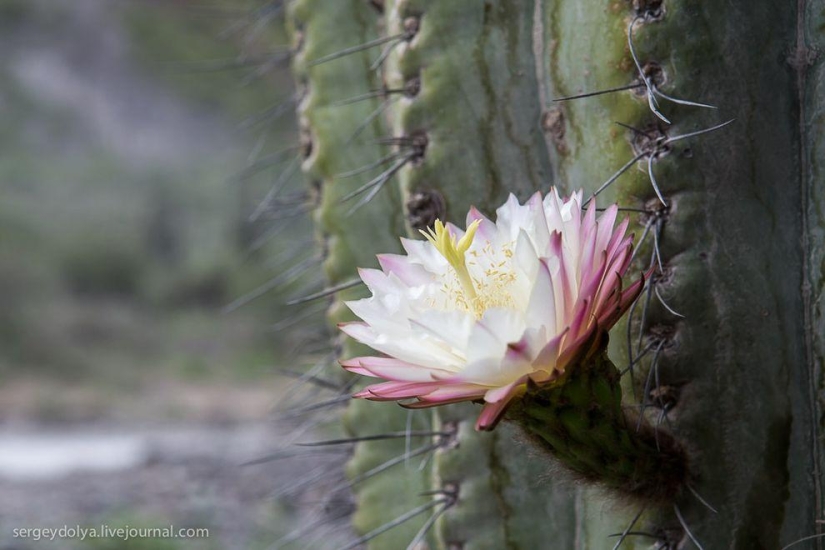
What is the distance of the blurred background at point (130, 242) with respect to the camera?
17.2ft

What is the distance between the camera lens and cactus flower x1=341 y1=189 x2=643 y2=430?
63 centimetres

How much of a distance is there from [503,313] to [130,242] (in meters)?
7.44

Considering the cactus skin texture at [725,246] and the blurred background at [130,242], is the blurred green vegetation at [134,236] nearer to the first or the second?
the blurred background at [130,242]

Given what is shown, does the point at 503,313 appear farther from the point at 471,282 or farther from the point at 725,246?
the point at 725,246

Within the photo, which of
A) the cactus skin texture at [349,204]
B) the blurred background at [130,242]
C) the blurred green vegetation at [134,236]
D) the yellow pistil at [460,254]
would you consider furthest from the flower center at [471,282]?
the blurred green vegetation at [134,236]

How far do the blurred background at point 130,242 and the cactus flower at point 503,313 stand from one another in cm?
316

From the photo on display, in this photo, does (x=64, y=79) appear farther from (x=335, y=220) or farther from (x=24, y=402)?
(x=335, y=220)

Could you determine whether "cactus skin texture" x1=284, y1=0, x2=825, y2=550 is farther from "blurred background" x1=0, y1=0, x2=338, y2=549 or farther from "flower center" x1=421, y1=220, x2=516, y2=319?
"blurred background" x1=0, y1=0, x2=338, y2=549

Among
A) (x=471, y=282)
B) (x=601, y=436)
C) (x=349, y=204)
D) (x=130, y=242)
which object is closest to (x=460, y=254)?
(x=471, y=282)

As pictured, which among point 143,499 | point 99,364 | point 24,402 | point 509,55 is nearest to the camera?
point 509,55

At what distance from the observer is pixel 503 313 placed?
0.62 meters

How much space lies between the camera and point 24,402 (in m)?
5.76

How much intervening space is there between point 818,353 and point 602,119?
0.28 metres

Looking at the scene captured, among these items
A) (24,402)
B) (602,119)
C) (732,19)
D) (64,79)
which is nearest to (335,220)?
(602,119)
